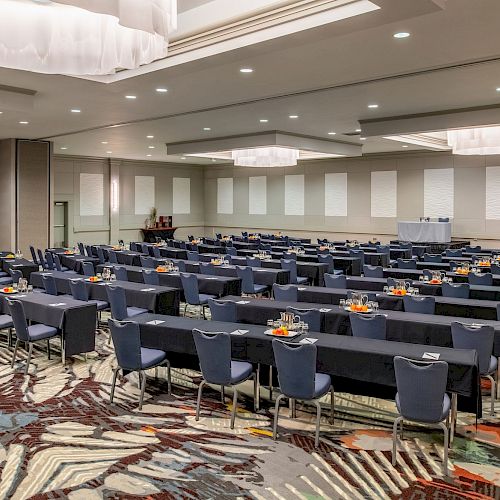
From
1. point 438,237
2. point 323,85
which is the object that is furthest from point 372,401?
point 438,237

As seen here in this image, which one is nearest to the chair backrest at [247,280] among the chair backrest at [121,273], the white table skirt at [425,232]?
the chair backrest at [121,273]

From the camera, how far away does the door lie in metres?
24.7

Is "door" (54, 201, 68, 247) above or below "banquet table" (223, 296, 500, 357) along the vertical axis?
above

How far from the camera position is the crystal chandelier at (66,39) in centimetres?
478

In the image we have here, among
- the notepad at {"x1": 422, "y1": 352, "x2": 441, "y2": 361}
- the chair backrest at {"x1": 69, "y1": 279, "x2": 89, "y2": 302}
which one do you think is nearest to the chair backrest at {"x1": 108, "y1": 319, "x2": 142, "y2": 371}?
the notepad at {"x1": 422, "y1": 352, "x2": 441, "y2": 361}

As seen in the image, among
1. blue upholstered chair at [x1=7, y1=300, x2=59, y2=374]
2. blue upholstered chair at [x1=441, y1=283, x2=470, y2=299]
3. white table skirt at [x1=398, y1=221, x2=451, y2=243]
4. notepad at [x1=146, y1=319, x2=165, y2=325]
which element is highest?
white table skirt at [x1=398, y1=221, x2=451, y2=243]

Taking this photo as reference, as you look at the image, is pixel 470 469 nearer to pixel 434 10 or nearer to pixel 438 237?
pixel 434 10

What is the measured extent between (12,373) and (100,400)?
1.72 m

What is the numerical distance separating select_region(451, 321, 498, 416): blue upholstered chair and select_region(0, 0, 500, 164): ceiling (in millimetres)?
3292

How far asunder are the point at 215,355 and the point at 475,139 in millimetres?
11810

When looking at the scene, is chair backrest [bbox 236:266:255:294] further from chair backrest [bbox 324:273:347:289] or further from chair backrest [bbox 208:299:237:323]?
chair backrest [bbox 208:299:237:323]

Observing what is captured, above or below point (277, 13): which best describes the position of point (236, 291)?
below

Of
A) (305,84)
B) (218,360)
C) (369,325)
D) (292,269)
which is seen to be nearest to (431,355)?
(369,325)

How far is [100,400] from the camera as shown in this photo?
6250 millimetres
